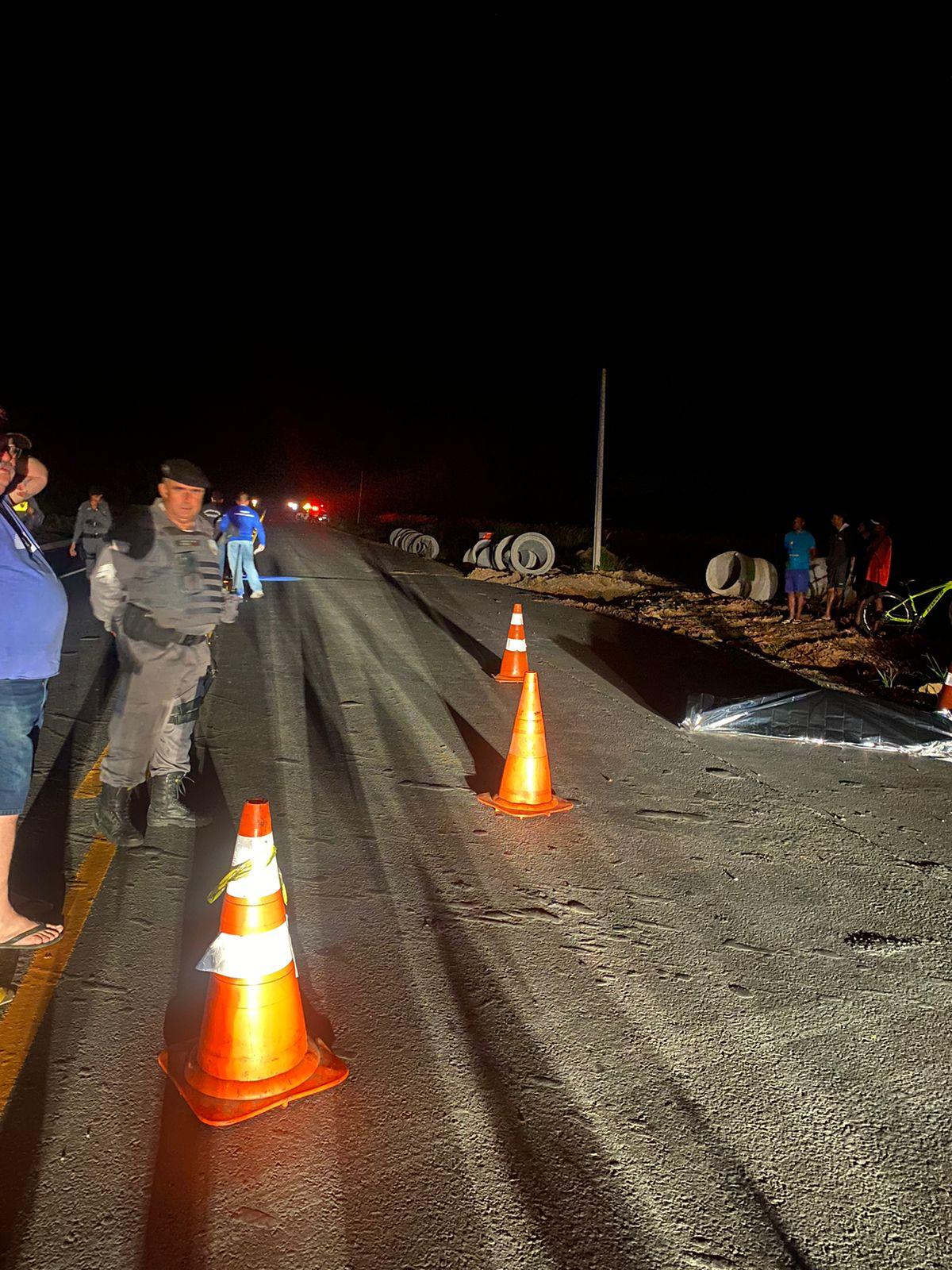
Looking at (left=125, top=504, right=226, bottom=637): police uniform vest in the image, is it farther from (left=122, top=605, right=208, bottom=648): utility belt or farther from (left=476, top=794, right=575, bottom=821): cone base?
(left=476, top=794, right=575, bottom=821): cone base

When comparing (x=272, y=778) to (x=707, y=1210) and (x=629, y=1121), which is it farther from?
(x=707, y=1210)

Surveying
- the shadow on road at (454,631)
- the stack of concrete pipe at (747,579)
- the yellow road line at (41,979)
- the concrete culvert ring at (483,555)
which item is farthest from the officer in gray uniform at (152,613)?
the concrete culvert ring at (483,555)

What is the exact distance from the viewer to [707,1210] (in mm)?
2320

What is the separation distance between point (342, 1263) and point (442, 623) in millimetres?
11293

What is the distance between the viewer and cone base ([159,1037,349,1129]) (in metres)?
2.58

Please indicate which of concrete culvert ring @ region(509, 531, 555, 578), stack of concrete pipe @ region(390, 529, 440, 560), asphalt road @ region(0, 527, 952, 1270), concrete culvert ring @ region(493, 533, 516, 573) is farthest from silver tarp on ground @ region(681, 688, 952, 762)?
stack of concrete pipe @ region(390, 529, 440, 560)

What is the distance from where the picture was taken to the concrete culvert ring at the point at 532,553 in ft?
71.2

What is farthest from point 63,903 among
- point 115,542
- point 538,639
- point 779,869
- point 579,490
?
point 579,490

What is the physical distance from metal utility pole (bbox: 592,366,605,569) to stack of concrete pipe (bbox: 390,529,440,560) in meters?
8.71

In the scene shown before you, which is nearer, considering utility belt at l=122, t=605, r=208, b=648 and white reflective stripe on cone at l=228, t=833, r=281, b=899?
white reflective stripe on cone at l=228, t=833, r=281, b=899

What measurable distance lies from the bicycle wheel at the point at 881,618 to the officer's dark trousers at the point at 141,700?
443 inches

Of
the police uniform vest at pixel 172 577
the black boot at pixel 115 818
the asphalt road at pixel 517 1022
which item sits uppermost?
the police uniform vest at pixel 172 577

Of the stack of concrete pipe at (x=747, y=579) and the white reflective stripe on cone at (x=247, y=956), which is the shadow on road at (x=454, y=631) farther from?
the white reflective stripe on cone at (x=247, y=956)

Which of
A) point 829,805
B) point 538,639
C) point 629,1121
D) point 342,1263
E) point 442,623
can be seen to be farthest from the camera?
point 442,623
